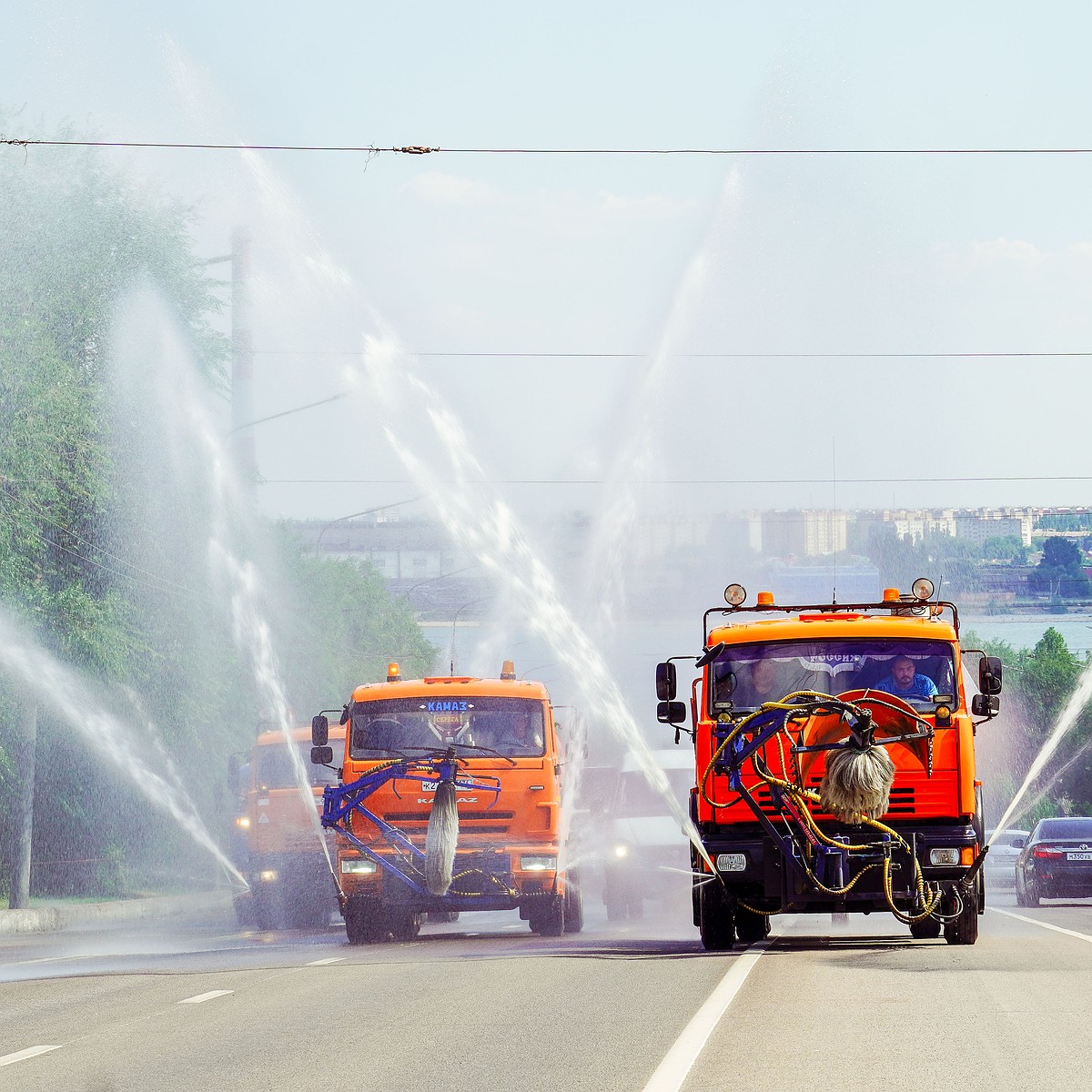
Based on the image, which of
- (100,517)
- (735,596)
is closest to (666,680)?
(735,596)

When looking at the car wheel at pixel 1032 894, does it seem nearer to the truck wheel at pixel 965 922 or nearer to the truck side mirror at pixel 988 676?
the truck wheel at pixel 965 922

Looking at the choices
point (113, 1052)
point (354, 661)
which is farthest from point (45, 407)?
point (354, 661)

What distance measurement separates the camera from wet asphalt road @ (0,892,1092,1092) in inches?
405

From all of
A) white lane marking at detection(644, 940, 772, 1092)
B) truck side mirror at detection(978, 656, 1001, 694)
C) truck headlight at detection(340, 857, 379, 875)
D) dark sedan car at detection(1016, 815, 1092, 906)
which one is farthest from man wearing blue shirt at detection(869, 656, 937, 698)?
dark sedan car at detection(1016, 815, 1092, 906)

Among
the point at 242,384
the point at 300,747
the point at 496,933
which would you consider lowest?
the point at 496,933

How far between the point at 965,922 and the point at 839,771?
95.3 inches

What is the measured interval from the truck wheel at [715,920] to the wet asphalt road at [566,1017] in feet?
0.58

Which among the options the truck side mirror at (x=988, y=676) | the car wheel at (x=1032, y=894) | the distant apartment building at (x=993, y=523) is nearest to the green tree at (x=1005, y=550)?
the distant apartment building at (x=993, y=523)

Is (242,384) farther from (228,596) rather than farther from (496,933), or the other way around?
(496,933)

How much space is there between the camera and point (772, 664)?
1750cm

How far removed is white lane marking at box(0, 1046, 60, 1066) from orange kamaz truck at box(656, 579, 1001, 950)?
6754mm

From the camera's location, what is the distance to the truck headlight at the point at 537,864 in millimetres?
21125

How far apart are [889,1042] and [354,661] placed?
52.9 metres

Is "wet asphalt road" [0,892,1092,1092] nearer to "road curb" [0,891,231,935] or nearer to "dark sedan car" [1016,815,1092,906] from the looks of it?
"road curb" [0,891,231,935]
